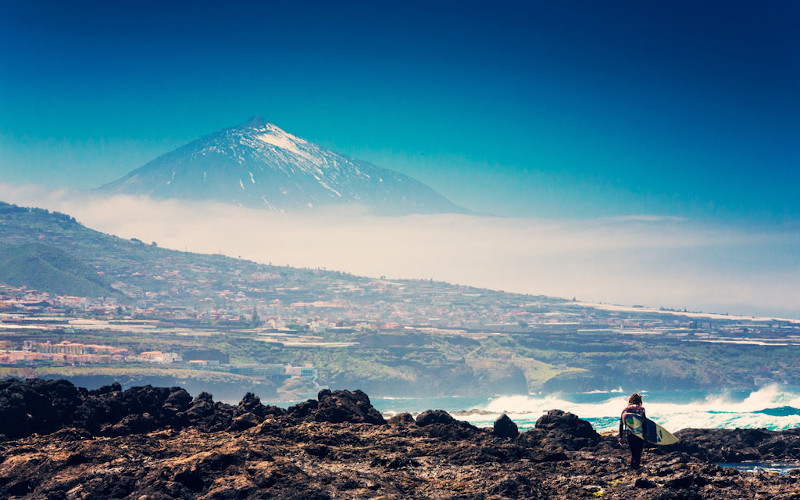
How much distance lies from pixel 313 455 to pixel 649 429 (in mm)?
9699

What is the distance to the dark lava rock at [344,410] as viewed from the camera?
33.1 meters

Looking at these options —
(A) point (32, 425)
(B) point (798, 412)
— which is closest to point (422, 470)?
(A) point (32, 425)

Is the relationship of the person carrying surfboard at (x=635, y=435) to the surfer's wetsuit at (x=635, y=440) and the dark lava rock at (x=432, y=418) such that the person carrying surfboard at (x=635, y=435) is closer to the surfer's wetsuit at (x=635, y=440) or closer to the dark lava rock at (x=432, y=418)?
the surfer's wetsuit at (x=635, y=440)

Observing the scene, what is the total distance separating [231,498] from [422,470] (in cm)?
588

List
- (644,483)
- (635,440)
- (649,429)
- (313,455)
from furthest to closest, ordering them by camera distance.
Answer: (313,455)
(649,429)
(635,440)
(644,483)

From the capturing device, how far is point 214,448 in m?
25.4

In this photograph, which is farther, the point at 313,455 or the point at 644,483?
the point at 313,455

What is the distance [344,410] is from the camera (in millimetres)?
33562

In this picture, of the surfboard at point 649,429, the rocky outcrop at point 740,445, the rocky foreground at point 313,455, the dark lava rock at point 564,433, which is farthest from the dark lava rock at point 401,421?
the surfboard at point 649,429

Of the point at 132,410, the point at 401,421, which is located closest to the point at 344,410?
the point at 401,421

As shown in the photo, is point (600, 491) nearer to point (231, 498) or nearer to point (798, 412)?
point (231, 498)

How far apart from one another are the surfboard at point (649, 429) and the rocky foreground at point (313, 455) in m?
0.74

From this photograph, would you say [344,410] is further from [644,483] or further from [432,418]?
[644,483]

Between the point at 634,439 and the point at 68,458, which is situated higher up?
the point at 634,439
